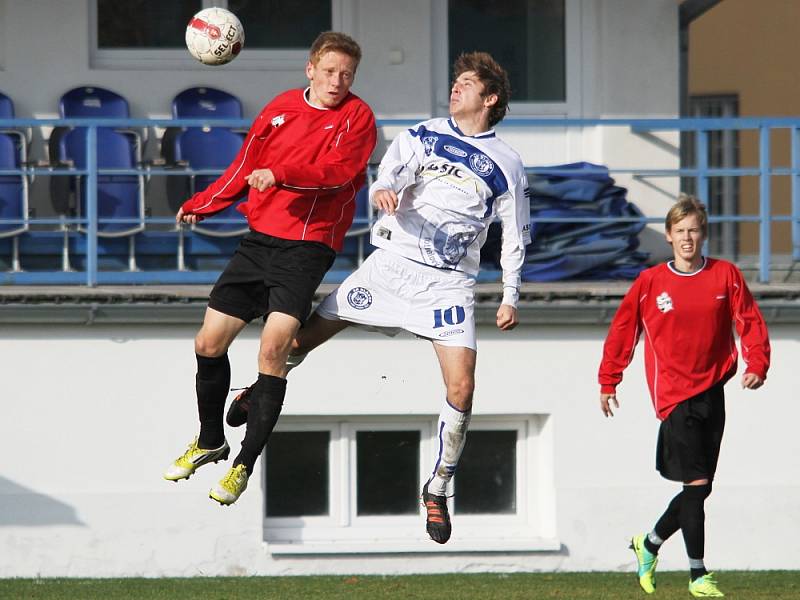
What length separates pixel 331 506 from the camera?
1209cm

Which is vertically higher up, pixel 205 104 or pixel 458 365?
pixel 205 104

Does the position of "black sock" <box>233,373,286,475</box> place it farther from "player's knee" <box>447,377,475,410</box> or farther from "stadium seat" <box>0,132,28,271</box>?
"stadium seat" <box>0,132,28,271</box>

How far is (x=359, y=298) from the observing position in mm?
7812

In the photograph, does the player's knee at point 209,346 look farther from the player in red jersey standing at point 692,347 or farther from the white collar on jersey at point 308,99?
the player in red jersey standing at point 692,347

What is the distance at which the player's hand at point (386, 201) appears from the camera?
7047mm

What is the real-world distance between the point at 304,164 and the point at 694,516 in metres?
3.31

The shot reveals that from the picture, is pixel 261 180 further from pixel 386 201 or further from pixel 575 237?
pixel 575 237

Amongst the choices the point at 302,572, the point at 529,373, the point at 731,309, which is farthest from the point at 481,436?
the point at 731,309

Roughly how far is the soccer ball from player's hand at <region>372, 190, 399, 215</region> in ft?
5.15

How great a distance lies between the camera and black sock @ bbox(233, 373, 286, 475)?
24.8 feet

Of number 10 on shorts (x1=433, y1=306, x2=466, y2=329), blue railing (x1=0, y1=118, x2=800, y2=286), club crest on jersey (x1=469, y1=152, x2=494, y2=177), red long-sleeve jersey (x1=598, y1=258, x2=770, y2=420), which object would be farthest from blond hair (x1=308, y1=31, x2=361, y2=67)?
blue railing (x1=0, y1=118, x2=800, y2=286)

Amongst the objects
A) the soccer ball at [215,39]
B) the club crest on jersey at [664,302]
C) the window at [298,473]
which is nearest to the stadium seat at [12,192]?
the window at [298,473]

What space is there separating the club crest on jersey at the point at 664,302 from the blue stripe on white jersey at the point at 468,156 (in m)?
1.72

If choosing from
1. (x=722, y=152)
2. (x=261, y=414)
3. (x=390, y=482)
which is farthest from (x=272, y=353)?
(x=722, y=152)
